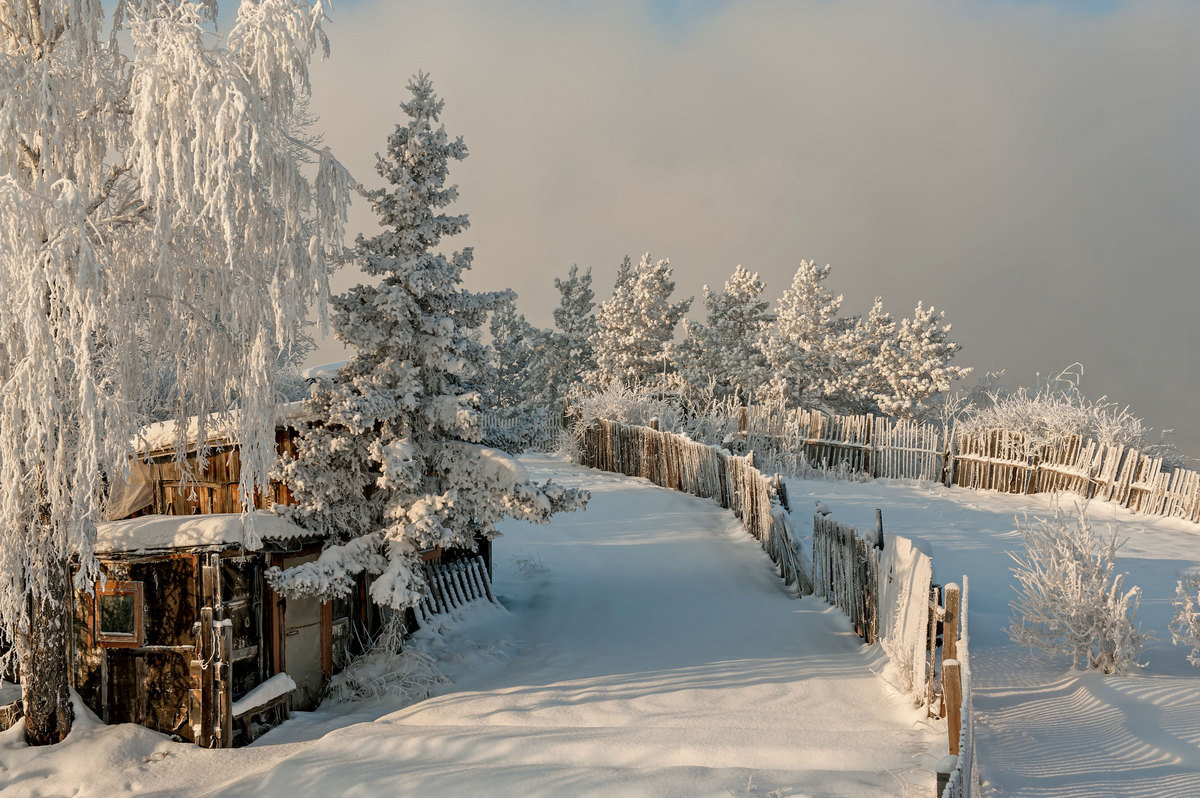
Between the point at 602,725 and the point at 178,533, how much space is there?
4652 millimetres

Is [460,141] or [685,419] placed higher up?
[460,141]

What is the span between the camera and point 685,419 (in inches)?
1243

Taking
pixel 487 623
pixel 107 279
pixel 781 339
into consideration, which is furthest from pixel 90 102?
pixel 781 339

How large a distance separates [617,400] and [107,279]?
21228 millimetres

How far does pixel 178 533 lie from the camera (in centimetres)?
827

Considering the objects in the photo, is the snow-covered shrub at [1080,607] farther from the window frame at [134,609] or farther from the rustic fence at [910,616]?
the window frame at [134,609]

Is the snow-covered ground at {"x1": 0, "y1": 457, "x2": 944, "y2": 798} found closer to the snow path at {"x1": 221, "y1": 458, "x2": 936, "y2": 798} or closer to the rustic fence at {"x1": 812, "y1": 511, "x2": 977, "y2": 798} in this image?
the snow path at {"x1": 221, "y1": 458, "x2": 936, "y2": 798}

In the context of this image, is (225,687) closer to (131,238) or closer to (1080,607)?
(131,238)

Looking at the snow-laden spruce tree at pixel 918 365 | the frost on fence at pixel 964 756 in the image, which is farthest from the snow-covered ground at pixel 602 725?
the snow-laden spruce tree at pixel 918 365

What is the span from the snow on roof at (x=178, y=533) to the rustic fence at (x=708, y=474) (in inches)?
305

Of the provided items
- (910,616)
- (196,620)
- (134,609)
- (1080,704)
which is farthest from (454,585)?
(1080,704)

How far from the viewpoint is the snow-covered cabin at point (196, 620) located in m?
8.21

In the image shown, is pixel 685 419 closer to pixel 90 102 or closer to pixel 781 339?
pixel 781 339

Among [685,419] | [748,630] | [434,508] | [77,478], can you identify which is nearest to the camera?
[77,478]
